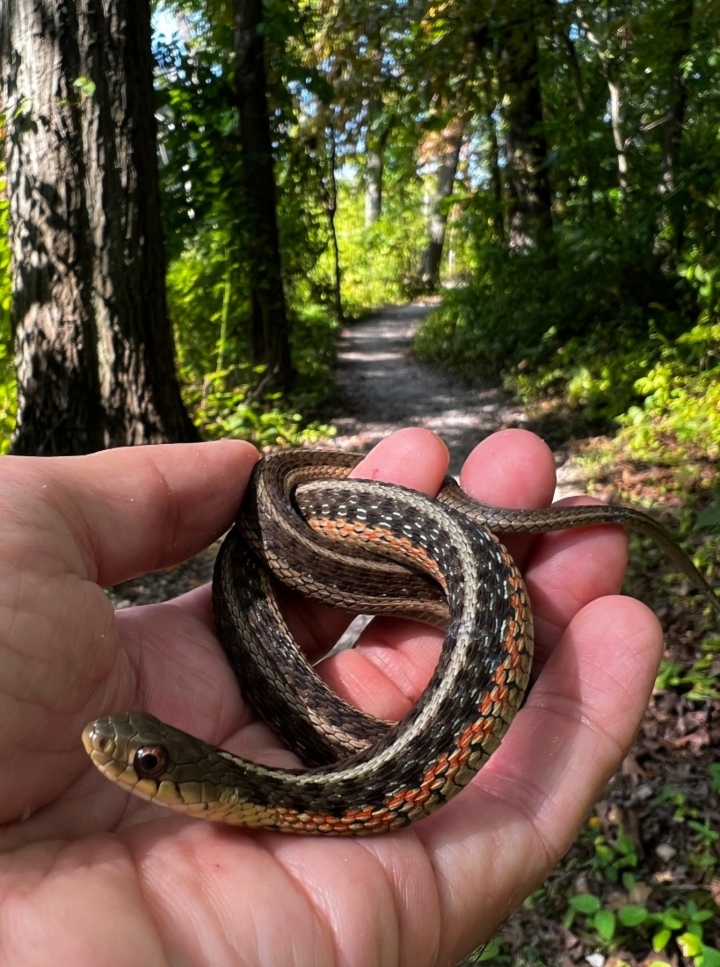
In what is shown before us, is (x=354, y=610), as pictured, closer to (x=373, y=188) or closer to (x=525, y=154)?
(x=525, y=154)

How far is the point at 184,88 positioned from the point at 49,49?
246 cm

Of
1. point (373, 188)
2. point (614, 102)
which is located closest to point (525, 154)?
point (614, 102)

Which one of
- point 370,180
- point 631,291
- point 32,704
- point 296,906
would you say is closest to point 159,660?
point 32,704

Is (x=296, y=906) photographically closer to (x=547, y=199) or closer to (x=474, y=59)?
(x=474, y=59)

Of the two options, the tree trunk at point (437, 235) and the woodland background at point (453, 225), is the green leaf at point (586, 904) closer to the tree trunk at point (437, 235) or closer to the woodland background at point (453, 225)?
the woodland background at point (453, 225)

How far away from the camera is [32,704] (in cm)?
181

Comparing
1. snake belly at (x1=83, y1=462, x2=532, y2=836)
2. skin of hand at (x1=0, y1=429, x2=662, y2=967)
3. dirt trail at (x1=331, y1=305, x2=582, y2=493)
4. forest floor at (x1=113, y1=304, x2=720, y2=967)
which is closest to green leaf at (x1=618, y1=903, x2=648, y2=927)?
forest floor at (x1=113, y1=304, x2=720, y2=967)

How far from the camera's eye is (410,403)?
9.23m

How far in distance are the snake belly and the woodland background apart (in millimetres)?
1129

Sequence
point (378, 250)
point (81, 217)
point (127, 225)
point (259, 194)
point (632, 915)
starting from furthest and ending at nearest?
point (378, 250)
point (259, 194)
point (127, 225)
point (81, 217)
point (632, 915)

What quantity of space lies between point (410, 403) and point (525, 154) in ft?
17.6

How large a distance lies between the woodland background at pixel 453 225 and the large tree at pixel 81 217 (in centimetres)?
2

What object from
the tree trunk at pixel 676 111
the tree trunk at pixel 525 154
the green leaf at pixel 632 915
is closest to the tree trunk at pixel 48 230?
the green leaf at pixel 632 915

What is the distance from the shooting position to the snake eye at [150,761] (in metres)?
1.69
